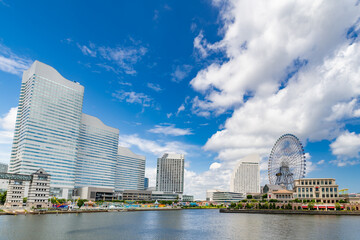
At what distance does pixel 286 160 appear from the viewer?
187000 mm

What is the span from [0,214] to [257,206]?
152631mm

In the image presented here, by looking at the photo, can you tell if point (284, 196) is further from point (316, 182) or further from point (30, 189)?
point (30, 189)

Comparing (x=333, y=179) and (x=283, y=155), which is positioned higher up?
(x=283, y=155)

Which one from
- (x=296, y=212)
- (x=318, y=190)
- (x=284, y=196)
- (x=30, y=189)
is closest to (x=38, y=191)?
(x=30, y=189)

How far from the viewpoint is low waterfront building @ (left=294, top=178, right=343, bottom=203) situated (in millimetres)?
184125

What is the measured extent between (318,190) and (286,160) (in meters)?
31.2

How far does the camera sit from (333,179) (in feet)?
615

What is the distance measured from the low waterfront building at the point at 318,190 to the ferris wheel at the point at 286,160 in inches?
307

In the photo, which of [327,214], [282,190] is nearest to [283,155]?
[282,190]

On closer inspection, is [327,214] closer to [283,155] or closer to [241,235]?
[283,155]

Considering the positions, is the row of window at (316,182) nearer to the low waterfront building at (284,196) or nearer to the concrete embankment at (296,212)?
the low waterfront building at (284,196)

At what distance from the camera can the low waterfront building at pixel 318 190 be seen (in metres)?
184

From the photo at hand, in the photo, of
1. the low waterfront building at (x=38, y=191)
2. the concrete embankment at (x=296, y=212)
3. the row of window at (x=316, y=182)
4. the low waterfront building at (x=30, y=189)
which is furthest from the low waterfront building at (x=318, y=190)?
the low waterfront building at (x=30, y=189)

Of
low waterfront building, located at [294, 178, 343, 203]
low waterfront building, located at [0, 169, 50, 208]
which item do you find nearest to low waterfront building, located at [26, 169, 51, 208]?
low waterfront building, located at [0, 169, 50, 208]
